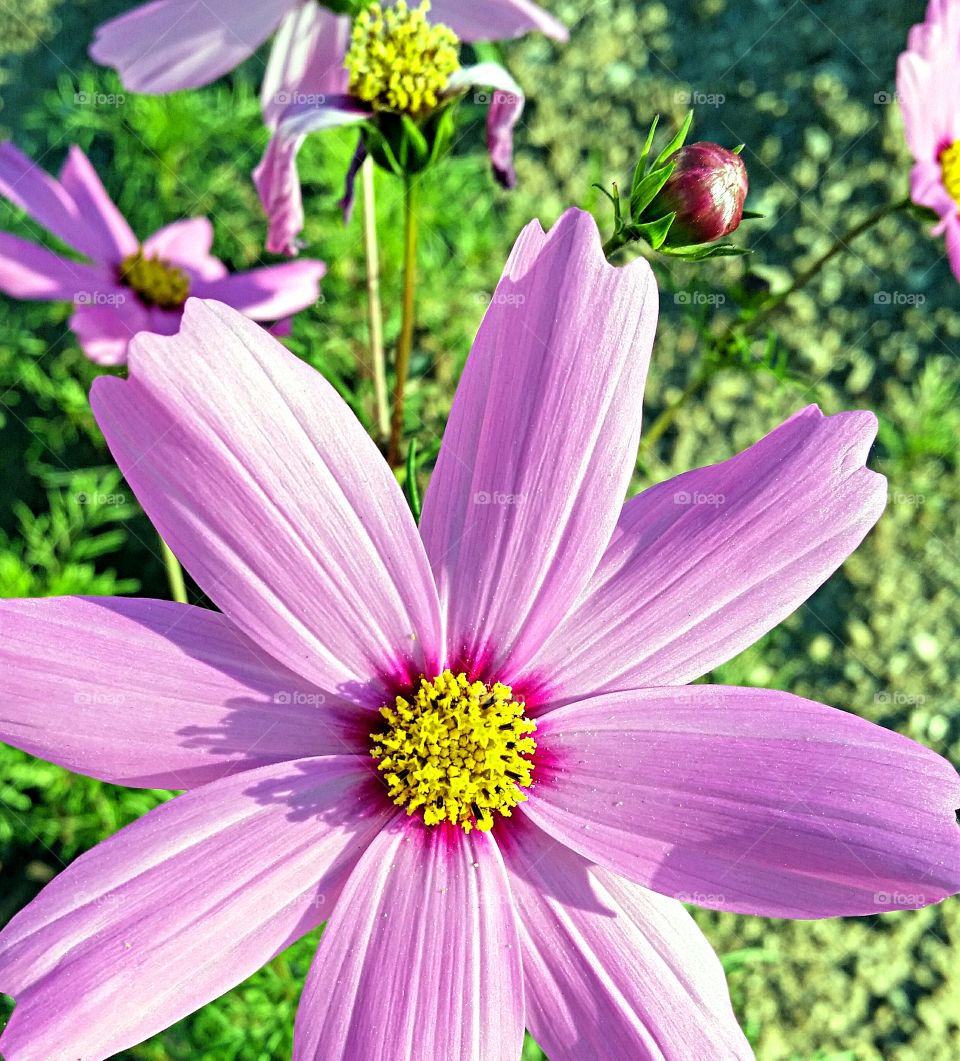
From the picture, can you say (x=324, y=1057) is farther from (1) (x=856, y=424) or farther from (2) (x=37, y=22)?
(2) (x=37, y=22)

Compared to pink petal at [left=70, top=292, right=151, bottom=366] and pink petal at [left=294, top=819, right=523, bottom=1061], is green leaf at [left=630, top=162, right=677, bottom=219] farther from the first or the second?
pink petal at [left=70, top=292, right=151, bottom=366]

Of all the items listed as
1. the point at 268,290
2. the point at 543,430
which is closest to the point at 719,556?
the point at 543,430

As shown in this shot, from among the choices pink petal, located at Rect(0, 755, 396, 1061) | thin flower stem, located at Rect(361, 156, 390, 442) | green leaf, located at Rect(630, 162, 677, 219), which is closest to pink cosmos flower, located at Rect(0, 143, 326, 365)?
thin flower stem, located at Rect(361, 156, 390, 442)

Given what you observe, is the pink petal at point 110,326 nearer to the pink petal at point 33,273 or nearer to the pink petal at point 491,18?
the pink petal at point 33,273

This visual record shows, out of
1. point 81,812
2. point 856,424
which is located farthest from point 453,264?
point 856,424

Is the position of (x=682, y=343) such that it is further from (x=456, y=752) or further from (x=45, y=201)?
(x=456, y=752)

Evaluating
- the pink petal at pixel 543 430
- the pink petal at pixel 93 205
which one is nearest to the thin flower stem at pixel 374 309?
the pink petal at pixel 93 205
